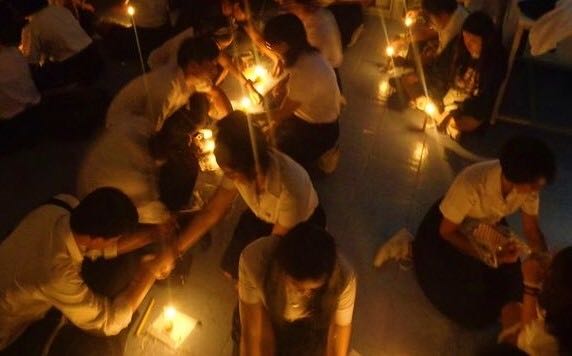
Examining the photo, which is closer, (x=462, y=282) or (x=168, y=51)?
(x=462, y=282)

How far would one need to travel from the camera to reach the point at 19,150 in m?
4.55

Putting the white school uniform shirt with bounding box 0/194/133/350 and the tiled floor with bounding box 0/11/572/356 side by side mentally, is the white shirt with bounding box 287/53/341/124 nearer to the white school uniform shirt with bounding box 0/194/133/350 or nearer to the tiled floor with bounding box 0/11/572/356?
the tiled floor with bounding box 0/11/572/356

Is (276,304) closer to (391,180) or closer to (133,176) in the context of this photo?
(133,176)

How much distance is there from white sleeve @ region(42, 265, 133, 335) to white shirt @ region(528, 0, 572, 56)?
10.6 feet

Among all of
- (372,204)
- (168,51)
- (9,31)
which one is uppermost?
(9,31)

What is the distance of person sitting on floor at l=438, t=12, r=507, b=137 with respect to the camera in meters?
4.00

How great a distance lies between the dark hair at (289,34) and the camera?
138 inches

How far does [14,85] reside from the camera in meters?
4.15

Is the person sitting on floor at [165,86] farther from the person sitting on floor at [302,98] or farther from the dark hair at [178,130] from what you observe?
the person sitting on floor at [302,98]

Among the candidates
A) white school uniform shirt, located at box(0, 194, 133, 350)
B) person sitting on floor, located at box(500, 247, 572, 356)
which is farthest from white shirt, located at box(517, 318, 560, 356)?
white school uniform shirt, located at box(0, 194, 133, 350)

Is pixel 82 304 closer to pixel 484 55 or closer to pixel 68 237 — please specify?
pixel 68 237

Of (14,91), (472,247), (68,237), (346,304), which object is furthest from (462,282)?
(14,91)

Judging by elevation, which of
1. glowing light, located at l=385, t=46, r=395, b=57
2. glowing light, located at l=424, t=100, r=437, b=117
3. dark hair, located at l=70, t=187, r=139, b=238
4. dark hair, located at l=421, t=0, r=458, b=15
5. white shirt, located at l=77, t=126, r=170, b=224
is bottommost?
glowing light, located at l=424, t=100, r=437, b=117

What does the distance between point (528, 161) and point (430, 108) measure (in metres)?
2.07
